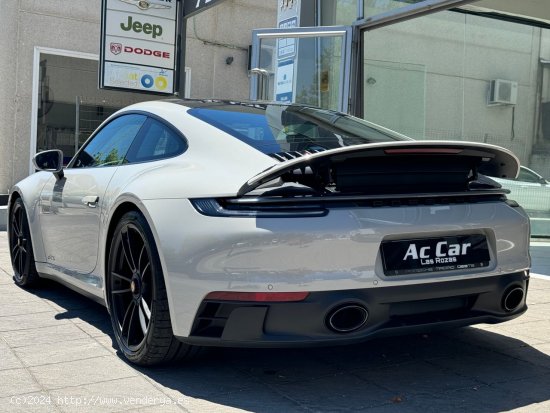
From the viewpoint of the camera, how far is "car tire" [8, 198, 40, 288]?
502cm

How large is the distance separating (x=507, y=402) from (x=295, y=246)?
44.7 inches

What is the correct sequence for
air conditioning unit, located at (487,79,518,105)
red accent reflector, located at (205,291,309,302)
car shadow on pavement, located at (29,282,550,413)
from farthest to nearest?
1. air conditioning unit, located at (487,79,518,105)
2. car shadow on pavement, located at (29,282,550,413)
3. red accent reflector, located at (205,291,309,302)

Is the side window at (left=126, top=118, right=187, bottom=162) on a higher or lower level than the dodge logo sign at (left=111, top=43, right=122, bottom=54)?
lower

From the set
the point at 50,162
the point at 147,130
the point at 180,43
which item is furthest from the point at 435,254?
the point at 180,43

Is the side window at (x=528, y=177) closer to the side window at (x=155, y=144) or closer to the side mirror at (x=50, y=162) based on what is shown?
the side mirror at (x=50, y=162)

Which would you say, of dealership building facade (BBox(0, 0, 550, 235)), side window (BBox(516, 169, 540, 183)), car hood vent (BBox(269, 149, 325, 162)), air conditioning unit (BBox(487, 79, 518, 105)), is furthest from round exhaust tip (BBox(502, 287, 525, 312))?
air conditioning unit (BBox(487, 79, 518, 105))

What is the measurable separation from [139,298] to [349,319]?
1.08 meters

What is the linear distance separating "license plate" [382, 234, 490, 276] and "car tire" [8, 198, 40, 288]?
10.4ft

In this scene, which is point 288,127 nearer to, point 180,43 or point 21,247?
point 21,247

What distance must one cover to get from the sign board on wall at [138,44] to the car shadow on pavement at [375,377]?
843cm

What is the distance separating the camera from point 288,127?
3.49m

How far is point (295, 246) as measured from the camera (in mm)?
2674

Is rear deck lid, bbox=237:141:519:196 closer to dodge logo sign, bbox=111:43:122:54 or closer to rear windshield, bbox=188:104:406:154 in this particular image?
rear windshield, bbox=188:104:406:154

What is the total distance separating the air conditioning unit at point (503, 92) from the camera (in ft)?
32.4
